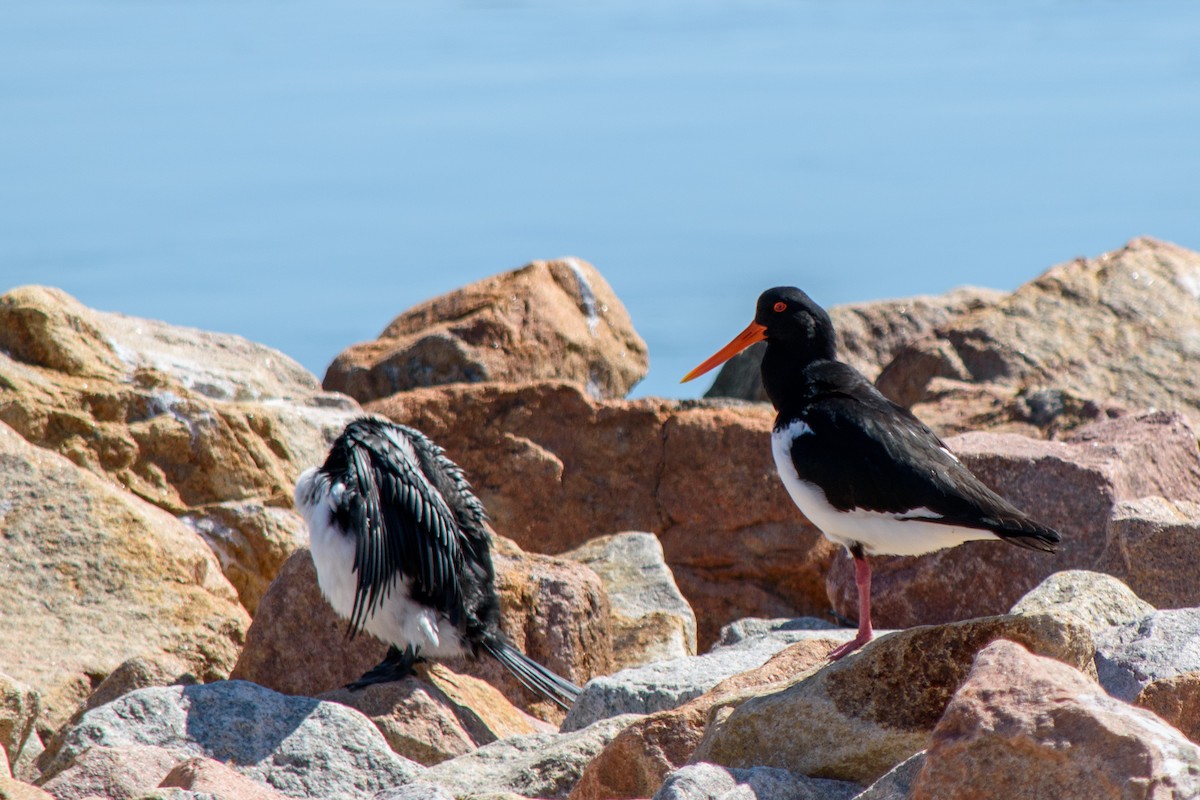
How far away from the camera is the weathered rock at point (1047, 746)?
3.71 meters

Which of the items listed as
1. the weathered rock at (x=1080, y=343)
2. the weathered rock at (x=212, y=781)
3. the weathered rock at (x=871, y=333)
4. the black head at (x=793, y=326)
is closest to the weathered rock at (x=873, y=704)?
the weathered rock at (x=212, y=781)

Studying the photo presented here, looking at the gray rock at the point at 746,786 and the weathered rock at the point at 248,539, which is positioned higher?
the weathered rock at the point at 248,539

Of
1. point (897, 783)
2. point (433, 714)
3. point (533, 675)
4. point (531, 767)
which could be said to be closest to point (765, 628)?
point (533, 675)

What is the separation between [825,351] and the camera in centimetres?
783

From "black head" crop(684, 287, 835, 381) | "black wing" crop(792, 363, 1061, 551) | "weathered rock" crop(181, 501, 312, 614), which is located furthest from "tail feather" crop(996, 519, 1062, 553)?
"weathered rock" crop(181, 501, 312, 614)

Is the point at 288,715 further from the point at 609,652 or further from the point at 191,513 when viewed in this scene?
the point at 191,513

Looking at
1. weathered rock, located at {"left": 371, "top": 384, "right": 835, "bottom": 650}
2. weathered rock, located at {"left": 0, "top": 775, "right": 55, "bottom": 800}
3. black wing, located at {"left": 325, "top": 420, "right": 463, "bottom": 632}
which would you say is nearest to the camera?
weathered rock, located at {"left": 0, "top": 775, "right": 55, "bottom": 800}

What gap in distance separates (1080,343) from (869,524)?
7375mm

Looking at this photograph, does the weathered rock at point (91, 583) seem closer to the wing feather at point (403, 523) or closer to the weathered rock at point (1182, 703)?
the wing feather at point (403, 523)

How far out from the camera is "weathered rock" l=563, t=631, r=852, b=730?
22.7ft

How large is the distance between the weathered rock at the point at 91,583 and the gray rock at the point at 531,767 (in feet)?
8.15

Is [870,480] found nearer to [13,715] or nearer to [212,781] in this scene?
[212,781]

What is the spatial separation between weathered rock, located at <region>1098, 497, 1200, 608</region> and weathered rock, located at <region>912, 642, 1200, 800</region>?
150 inches

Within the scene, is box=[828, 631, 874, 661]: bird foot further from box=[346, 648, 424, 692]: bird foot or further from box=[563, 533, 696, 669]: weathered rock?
box=[563, 533, 696, 669]: weathered rock
